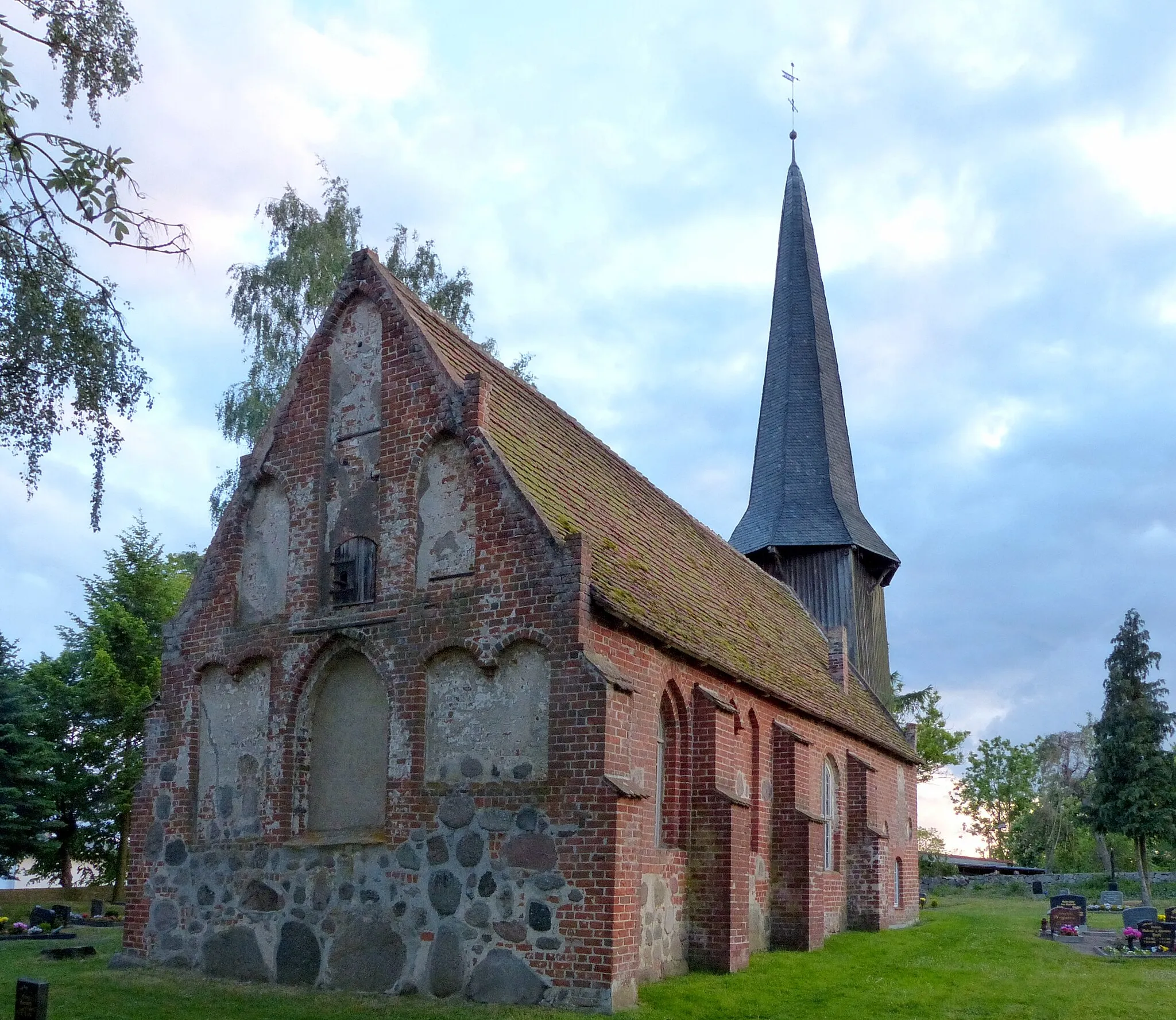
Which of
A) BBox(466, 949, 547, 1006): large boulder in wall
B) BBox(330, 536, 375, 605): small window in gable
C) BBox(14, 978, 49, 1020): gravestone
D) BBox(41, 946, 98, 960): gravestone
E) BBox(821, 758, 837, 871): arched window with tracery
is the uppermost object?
BBox(330, 536, 375, 605): small window in gable

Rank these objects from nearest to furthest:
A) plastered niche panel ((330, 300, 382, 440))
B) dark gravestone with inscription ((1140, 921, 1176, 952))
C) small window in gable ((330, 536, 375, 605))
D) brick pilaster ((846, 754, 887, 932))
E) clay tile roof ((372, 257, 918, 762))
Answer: clay tile roof ((372, 257, 918, 762)) → small window in gable ((330, 536, 375, 605)) → plastered niche panel ((330, 300, 382, 440)) → dark gravestone with inscription ((1140, 921, 1176, 952)) → brick pilaster ((846, 754, 887, 932))

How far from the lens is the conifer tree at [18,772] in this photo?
26.8 meters

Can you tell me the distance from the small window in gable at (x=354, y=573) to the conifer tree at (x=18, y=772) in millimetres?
15923

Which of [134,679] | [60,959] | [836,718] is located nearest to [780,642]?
[836,718]

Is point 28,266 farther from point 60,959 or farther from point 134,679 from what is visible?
point 134,679

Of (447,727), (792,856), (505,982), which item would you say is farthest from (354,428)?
(792,856)

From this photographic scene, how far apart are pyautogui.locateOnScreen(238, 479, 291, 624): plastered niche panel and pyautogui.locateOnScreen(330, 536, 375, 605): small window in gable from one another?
3.03 feet

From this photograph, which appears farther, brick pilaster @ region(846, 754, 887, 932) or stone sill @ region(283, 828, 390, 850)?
brick pilaster @ region(846, 754, 887, 932)

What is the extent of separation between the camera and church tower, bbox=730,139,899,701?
30672mm

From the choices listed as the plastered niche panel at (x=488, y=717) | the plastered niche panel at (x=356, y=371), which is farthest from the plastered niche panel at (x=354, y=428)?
the plastered niche panel at (x=488, y=717)

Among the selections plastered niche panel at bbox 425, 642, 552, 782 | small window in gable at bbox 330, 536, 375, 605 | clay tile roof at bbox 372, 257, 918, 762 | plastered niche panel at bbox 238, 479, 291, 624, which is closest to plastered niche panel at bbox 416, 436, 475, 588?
clay tile roof at bbox 372, 257, 918, 762

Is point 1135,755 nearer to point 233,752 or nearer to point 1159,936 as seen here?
point 1159,936

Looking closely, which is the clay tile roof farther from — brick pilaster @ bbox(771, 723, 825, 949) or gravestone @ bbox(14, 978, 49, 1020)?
gravestone @ bbox(14, 978, 49, 1020)

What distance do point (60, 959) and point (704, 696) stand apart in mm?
9995
